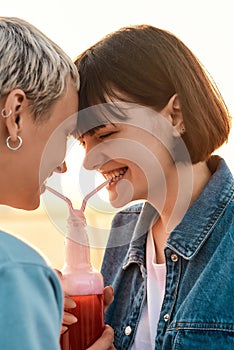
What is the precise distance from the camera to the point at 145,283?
1197 millimetres

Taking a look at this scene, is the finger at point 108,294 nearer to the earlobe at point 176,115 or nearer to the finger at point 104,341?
the finger at point 104,341

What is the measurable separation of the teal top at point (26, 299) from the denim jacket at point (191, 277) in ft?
1.41

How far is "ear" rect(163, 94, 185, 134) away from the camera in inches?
46.1

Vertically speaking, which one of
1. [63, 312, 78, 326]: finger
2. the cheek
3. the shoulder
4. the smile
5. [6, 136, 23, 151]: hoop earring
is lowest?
[63, 312, 78, 326]: finger

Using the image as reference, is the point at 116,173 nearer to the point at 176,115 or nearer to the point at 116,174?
the point at 116,174

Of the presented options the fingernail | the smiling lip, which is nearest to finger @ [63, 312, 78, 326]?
the fingernail

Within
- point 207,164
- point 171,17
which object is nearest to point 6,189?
point 207,164

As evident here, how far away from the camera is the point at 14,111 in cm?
74

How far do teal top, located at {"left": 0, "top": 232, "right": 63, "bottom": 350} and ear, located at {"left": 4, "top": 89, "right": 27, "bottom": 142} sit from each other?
13 cm

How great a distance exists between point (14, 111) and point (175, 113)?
496 millimetres

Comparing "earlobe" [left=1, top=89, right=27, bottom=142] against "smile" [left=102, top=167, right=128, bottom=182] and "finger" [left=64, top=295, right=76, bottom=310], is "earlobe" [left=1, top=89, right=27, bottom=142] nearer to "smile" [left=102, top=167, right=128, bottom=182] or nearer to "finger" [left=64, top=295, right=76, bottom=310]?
"finger" [left=64, top=295, right=76, bottom=310]

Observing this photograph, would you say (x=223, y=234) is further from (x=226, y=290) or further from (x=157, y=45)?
(x=157, y=45)

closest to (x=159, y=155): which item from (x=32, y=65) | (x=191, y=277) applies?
(x=191, y=277)

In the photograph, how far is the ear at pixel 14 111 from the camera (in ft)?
2.42
